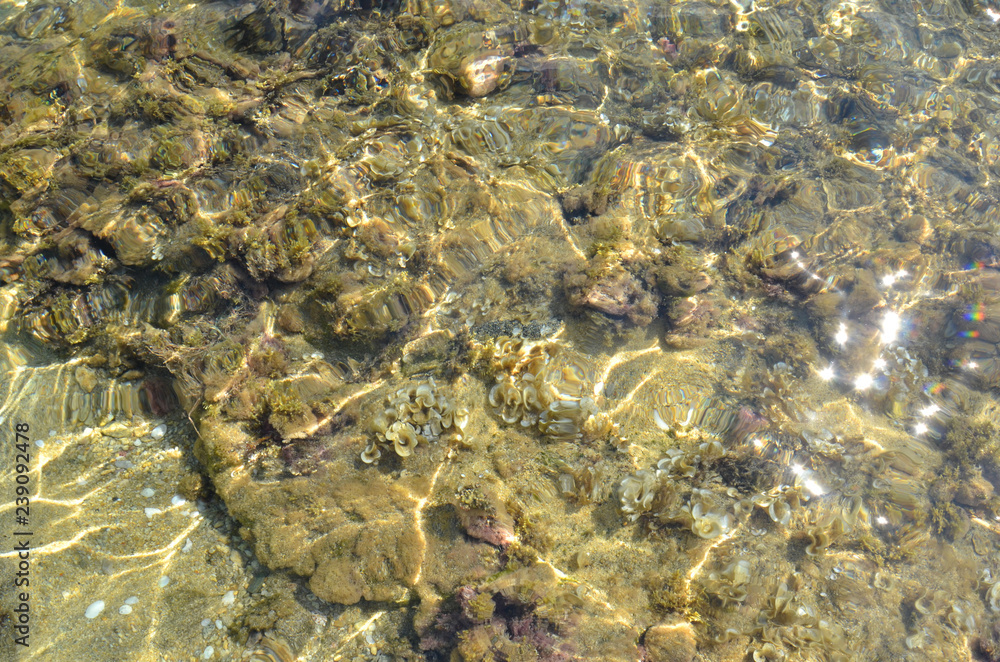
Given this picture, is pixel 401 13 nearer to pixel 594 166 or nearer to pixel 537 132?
pixel 537 132

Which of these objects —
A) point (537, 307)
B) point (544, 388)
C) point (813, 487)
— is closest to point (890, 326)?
point (813, 487)

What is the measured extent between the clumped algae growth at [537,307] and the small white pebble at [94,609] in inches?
38.8

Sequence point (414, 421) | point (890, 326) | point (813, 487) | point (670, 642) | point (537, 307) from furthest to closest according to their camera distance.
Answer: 1. point (890, 326)
2. point (537, 307)
3. point (813, 487)
4. point (414, 421)
5. point (670, 642)

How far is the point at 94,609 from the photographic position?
4.03 metres

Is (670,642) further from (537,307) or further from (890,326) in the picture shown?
(890,326)

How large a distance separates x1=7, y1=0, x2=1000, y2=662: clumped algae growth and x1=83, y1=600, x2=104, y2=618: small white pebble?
38.8 inches

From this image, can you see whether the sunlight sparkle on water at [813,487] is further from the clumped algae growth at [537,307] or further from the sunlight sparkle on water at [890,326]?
the sunlight sparkle on water at [890,326]

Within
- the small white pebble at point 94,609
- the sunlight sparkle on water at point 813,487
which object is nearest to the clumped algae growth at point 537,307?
the sunlight sparkle on water at point 813,487

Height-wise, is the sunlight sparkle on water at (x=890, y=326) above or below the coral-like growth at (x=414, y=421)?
below

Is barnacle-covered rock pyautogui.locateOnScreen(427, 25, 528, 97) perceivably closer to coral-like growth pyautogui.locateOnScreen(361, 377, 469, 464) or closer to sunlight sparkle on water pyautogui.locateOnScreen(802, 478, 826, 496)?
coral-like growth pyautogui.locateOnScreen(361, 377, 469, 464)

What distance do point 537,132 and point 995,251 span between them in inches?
227

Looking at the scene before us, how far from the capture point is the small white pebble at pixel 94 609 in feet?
13.1

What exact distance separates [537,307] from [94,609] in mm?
4409

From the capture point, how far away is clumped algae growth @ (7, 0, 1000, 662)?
4242mm
